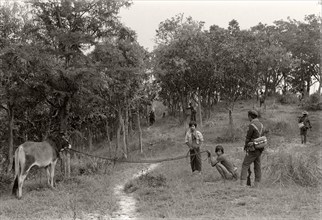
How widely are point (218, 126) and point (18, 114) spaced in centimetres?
1506

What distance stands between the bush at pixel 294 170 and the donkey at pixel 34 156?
22.2ft

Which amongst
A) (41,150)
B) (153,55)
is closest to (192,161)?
(41,150)

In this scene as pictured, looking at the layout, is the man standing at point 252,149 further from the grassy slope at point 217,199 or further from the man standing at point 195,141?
the man standing at point 195,141

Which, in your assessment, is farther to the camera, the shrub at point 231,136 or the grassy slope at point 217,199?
the shrub at point 231,136

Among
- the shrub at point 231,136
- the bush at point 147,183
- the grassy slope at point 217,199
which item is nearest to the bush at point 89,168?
the grassy slope at point 217,199

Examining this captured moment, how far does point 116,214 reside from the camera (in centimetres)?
906

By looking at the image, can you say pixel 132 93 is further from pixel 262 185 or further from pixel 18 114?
pixel 262 185

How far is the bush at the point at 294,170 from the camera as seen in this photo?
36.1ft

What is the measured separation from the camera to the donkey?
11391 mm

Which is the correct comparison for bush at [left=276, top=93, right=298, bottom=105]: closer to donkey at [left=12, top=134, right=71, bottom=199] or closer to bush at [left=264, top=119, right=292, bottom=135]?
bush at [left=264, top=119, right=292, bottom=135]

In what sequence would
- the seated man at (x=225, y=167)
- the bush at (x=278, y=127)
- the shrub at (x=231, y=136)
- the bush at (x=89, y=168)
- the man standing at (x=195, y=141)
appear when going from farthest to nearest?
the bush at (x=278, y=127)
the shrub at (x=231, y=136)
the bush at (x=89, y=168)
the man standing at (x=195, y=141)
the seated man at (x=225, y=167)

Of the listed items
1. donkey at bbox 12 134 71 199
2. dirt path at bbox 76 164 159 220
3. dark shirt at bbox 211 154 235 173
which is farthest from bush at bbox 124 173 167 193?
donkey at bbox 12 134 71 199

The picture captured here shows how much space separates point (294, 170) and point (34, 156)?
7689 millimetres

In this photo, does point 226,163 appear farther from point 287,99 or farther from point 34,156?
point 287,99
